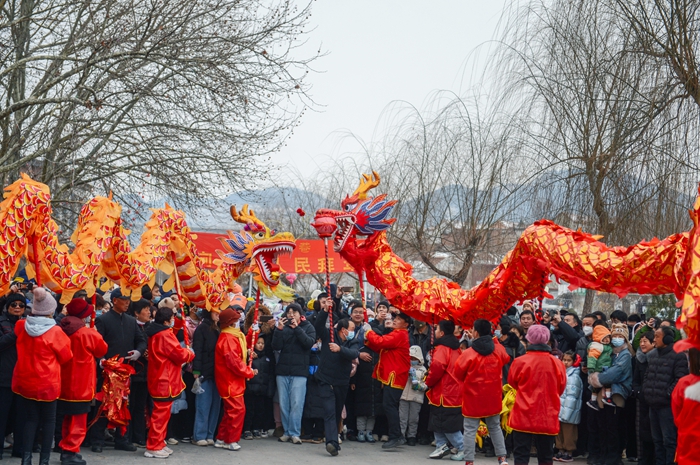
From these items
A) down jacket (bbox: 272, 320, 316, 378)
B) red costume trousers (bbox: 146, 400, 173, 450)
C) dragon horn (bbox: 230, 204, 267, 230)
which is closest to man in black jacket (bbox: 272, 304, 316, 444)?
down jacket (bbox: 272, 320, 316, 378)

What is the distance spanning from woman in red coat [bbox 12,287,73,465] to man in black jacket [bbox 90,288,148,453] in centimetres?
122

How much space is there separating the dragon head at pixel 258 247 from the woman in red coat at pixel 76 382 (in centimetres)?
203

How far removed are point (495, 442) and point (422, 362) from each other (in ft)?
6.05

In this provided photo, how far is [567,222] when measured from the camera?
10.9m

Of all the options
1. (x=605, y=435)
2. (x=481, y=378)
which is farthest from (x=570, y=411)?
(x=481, y=378)

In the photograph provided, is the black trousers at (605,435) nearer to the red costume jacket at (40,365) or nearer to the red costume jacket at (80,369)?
the red costume jacket at (80,369)

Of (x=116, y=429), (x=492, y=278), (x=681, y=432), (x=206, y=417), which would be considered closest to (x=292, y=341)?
(x=206, y=417)

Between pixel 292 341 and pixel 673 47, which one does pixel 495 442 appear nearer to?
pixel 292 341

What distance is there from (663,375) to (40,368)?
6483 mm

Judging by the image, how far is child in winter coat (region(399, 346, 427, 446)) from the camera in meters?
9.69

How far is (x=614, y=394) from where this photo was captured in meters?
9.01

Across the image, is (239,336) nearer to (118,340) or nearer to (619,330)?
(118,340)

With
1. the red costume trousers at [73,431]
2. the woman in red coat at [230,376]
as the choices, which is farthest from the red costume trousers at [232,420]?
the red costume trousers at [73,431]

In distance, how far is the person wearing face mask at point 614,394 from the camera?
29.3 ft
